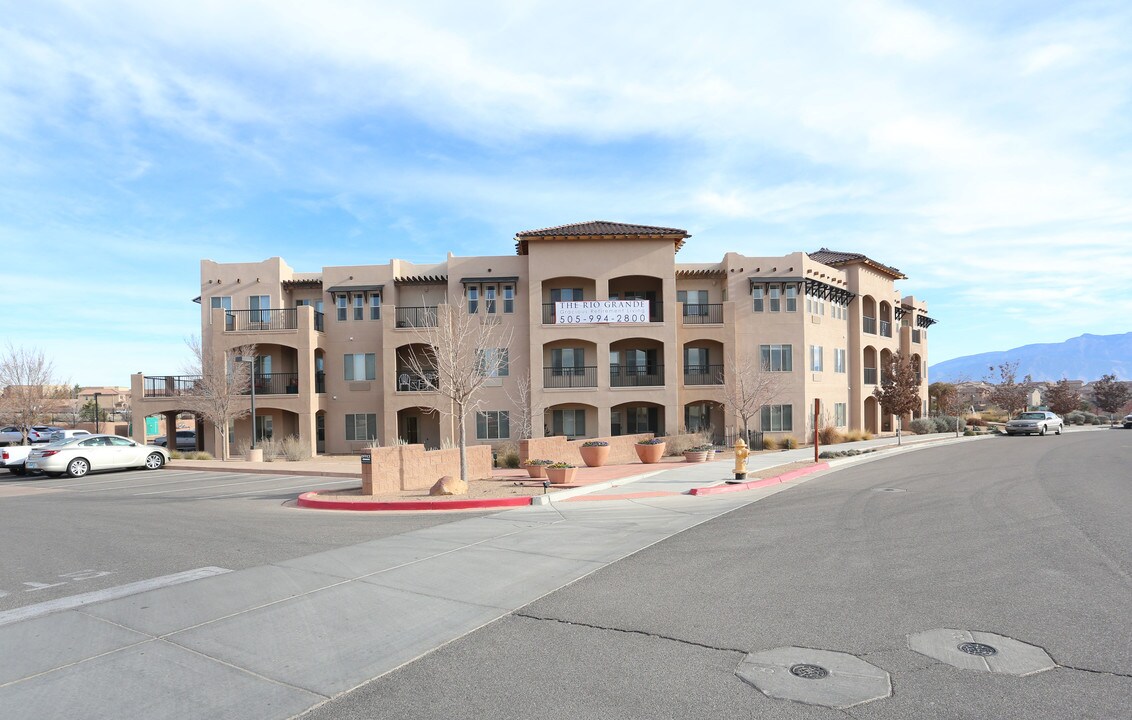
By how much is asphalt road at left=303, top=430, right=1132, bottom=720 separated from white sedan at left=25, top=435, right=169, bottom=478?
2427 centimetres

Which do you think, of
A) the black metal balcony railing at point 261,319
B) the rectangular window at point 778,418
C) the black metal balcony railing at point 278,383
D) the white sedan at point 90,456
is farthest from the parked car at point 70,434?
the rectangular window at point 778,418

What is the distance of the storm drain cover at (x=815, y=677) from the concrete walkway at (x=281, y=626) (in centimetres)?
267

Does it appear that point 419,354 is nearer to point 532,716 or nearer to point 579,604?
point 579,604

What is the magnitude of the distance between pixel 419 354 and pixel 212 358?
1052 cm

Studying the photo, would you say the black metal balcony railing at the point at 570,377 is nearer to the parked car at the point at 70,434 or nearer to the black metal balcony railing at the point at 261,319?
the black metal balcony railing at the point at 261,319

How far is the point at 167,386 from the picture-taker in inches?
1447

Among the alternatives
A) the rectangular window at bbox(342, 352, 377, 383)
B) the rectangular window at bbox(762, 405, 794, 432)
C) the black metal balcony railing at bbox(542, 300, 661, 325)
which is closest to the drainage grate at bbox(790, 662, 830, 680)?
the black metal balcony railing at bbox(542, 300, 661, 325)

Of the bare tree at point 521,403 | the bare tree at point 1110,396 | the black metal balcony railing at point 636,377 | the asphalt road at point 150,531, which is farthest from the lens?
the bare tree at point 1110,396

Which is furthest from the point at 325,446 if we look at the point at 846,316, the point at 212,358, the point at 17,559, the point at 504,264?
the point at 846,316

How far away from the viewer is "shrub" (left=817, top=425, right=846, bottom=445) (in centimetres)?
3541

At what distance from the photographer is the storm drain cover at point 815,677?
186 inches

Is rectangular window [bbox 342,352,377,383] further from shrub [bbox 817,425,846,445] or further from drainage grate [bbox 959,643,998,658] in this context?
drainage grate [bbox 959,643,998,658]

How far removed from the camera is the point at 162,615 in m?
6.92

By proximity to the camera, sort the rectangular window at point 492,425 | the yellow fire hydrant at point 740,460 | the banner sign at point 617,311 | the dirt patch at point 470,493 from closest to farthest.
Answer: the dirt patch at point 470,493
the yellow fire hydrant at point 740,460
the banner sign at point 617,311
the rectangular window at point 492,425
